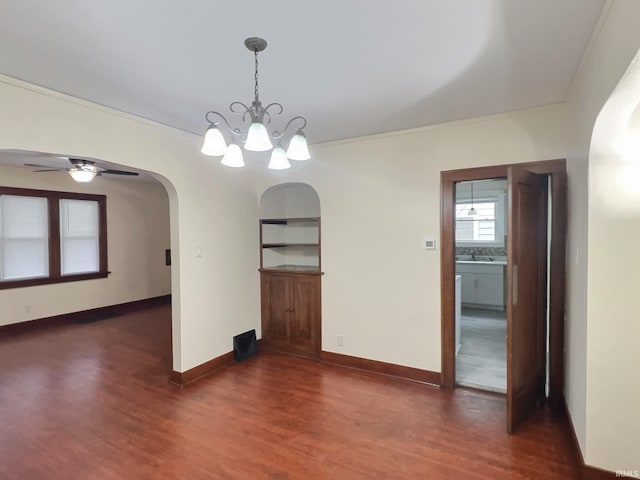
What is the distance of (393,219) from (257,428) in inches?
88.1

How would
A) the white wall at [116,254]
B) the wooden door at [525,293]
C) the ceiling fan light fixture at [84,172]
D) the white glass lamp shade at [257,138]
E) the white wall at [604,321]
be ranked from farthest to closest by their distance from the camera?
1. the white wall at [116,254]
2. the ceiling fan light fixture at [84,172]
3. the wooden door at [525,293]
4. the white wall at [604,321]
5. the white glass lamp shade at [257,138]

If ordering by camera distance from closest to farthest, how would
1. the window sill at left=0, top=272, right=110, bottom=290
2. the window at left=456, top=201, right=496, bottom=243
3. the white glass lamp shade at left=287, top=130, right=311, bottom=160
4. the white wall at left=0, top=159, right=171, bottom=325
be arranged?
1. the white glass lamp shade at left=287, top=130, right=311, bottom=160
2. the window sill at left=0, top=272, right=110, bottom=290
3. the white wall at left=0, top=159, right=171, bottom=325
4. the window at left=456, top=201, right=496, bottom=243

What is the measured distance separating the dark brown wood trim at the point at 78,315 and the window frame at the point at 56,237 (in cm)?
58

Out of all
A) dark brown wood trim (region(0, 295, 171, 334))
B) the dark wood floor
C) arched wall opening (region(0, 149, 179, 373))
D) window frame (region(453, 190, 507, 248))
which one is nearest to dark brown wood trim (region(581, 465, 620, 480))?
the dark wood floor

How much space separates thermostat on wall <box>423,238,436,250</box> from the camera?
334 cm

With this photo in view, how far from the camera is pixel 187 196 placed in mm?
3459

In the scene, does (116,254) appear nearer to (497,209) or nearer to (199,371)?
(199,371)

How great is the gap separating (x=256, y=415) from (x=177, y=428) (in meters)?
0.60

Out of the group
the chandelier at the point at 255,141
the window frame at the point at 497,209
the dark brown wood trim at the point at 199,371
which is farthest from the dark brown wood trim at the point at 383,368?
the window frame at the point at 497,209

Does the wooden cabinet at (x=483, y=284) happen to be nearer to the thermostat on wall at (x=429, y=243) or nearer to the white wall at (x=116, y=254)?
the thermostat on wall at (x=429, y=243)

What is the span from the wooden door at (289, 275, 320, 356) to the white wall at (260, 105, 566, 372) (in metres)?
0.11

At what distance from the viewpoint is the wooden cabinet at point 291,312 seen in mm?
4082

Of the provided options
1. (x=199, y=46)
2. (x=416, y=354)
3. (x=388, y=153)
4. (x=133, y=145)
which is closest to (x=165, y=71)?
(x=199, y=46)

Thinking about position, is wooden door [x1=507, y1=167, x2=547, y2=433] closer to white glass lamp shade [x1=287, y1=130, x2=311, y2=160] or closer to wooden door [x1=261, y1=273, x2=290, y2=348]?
white glass lamp shade [x1=287, y1=130, x2=311, y2=160]
